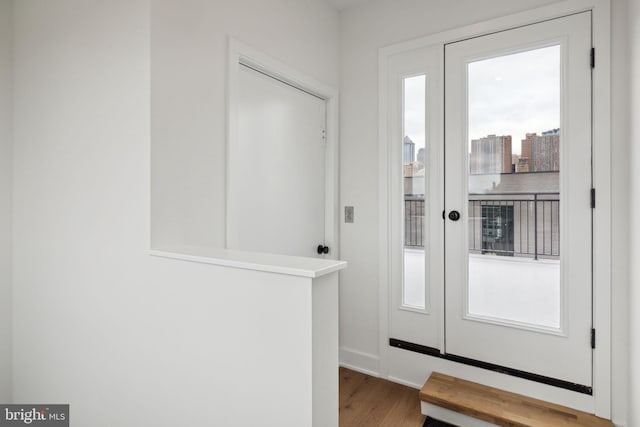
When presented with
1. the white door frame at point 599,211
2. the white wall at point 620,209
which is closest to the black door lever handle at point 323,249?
the white door frame at point 599,211

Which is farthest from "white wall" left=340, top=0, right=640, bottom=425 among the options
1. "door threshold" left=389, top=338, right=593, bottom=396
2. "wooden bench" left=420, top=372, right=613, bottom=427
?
"wooden bench" left=420, top=372, right=613, bottom=427

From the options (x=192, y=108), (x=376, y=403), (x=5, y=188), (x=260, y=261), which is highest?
(x=192, y=108)

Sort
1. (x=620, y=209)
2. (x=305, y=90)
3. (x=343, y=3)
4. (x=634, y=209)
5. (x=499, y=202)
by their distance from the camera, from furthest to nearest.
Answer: (x=343, y=3) < (x=305, y=90) < (x=499, y=202) < (x=620, y=209) < (x=634, y=209)

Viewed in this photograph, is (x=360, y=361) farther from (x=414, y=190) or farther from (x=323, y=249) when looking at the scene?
(x=414, y=190)

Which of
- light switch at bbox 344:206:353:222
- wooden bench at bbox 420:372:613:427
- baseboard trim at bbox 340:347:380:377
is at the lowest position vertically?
baseboard trim at bbox 340:347:380:377

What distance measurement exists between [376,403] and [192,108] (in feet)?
6.65

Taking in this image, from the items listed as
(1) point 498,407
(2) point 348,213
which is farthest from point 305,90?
(1) point 498,407

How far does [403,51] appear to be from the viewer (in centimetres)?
240

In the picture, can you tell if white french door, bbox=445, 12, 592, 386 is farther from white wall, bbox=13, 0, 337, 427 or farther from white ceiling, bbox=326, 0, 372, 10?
white wall, bbox=13, 0, 337, 427

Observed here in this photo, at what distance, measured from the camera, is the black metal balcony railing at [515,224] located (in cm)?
196

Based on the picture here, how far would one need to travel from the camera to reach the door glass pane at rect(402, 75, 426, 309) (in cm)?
237

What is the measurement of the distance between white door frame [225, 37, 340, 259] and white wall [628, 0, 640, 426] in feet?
5.57

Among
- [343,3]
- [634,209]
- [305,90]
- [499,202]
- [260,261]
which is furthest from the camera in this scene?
[343,3]

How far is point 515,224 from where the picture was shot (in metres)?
2.05
